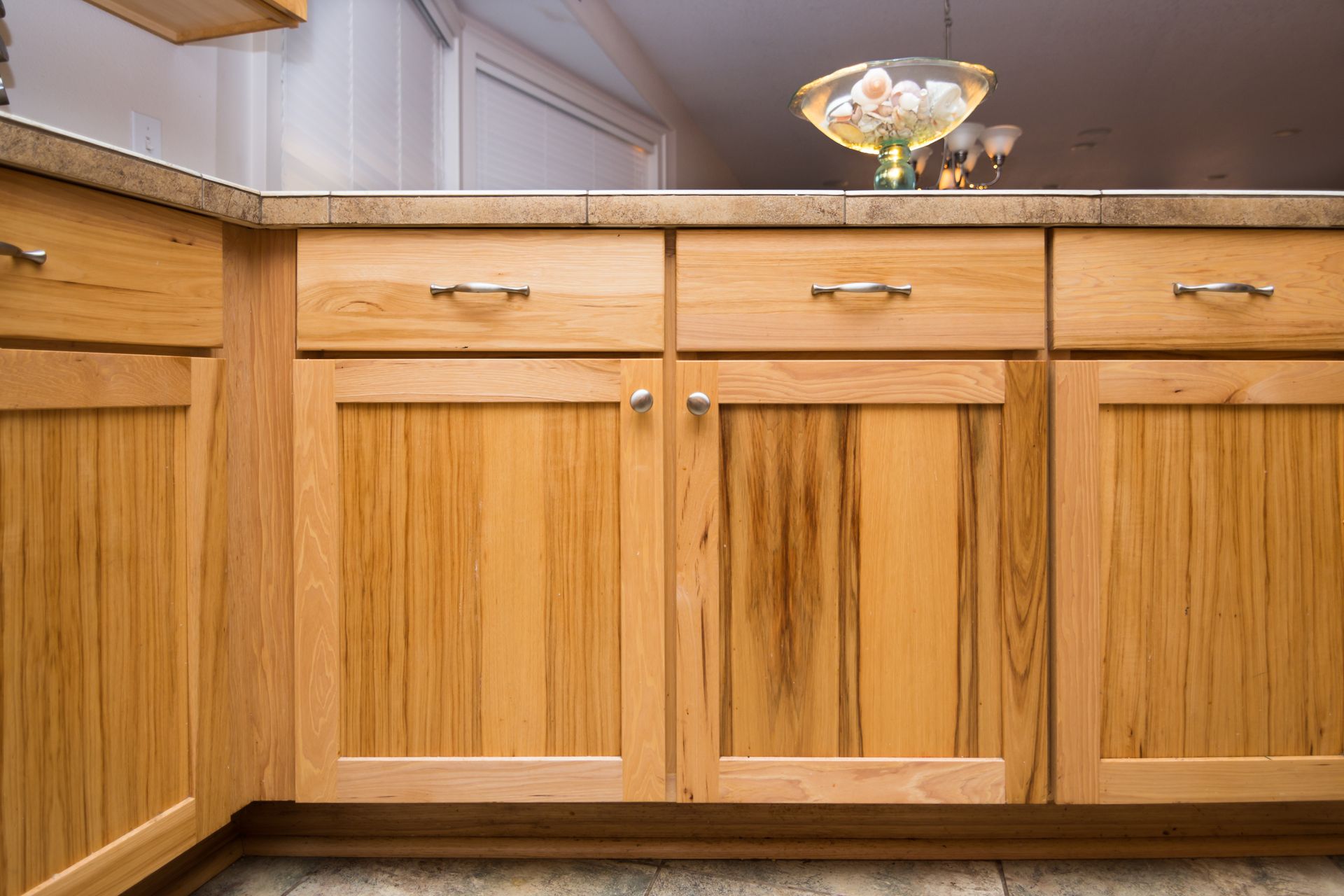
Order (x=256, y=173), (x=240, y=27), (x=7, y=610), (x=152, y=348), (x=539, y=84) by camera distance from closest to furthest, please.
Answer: (x=7, y=610), (x=152, y=348), (x=240, y=27), (x=256, y=173), (x=539, y=84)

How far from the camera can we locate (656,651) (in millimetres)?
925

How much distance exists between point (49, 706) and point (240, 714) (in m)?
Answer: 0.23

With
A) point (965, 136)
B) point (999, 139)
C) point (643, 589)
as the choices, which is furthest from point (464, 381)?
point (999, 139)

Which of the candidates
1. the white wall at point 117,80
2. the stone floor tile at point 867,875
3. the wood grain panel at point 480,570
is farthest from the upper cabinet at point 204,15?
the stone floor tile at point 867,875

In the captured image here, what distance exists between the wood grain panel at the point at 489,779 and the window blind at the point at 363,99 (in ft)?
3.44

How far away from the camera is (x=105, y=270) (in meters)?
0.76

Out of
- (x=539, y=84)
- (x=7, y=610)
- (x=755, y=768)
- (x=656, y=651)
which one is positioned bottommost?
(x=755, y=768)

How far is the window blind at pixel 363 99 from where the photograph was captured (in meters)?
1.37

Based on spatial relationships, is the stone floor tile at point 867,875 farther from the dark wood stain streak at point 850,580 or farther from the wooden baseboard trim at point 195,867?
the wooden baseboard trim at point 195,867

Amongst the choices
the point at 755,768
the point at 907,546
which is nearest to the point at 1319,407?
the point at 907,546

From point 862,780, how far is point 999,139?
2157mm

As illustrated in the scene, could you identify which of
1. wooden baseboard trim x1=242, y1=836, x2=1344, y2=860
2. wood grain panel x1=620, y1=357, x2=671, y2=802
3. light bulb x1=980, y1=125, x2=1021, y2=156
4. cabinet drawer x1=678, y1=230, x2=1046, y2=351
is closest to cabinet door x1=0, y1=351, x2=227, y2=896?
wooden baseboard trim x1=242, y1=836, x2=1344, y2=860

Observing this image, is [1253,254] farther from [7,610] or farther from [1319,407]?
[7,610]

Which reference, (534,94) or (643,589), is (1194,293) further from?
(534,94)
